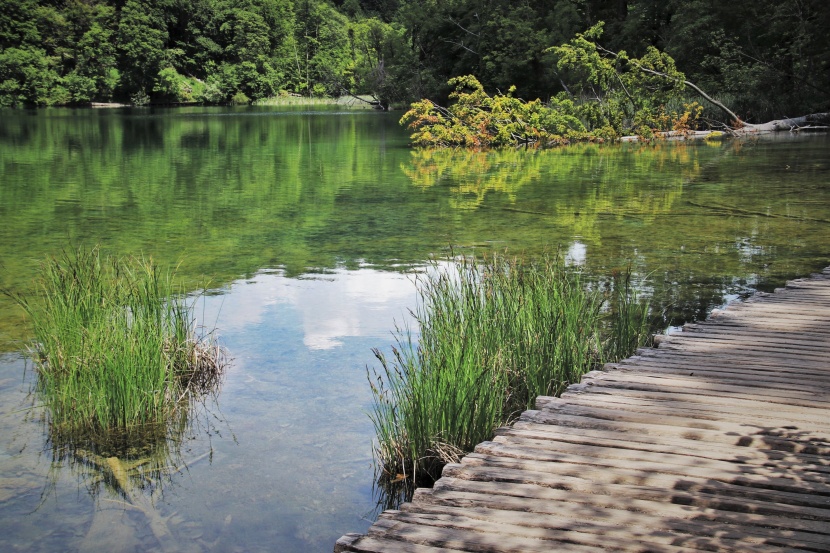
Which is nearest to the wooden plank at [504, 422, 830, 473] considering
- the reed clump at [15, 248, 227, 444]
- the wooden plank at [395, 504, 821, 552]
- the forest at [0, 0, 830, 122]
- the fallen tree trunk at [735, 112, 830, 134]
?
the wooden plank at [395, 504, 821, 552]

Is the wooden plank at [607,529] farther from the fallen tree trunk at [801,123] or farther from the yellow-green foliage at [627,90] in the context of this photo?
the fallen tree trunk at [801,123]

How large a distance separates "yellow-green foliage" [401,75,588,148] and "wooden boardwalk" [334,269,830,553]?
18118mm

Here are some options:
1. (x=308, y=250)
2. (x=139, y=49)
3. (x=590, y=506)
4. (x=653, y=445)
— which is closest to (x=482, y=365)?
(x=653, y=445)

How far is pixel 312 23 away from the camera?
73.6 meters

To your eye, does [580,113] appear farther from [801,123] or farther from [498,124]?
[801,123]

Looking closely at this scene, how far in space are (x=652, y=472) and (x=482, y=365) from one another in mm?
1407

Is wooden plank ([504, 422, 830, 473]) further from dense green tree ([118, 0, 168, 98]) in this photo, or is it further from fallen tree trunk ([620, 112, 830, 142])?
dense green tree ([118, 0, 168, 98])

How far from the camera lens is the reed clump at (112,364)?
4.14 m

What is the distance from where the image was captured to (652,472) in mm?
2748

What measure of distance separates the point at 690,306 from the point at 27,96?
58.3 m

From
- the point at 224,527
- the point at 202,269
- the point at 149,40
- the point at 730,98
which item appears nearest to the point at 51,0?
the point at 149,40

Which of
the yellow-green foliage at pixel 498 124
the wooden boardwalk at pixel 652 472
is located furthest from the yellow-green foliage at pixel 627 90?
the wooden boardwalk at pixel 652 472

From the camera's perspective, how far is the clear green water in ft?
11.8

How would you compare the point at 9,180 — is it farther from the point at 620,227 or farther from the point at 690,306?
the point at 690,306
